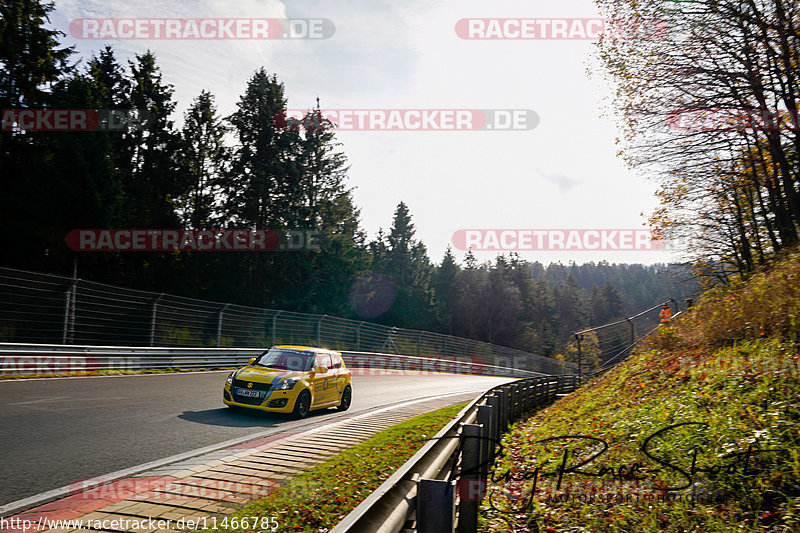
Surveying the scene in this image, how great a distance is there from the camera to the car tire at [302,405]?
11.0 meters

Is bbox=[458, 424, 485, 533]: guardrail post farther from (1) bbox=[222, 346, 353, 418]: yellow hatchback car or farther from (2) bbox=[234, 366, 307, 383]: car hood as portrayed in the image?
(2) bbox=[234, 366, 307, 383]: car hood

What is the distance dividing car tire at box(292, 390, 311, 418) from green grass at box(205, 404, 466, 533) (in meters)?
2.56

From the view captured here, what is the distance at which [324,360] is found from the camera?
502 inches

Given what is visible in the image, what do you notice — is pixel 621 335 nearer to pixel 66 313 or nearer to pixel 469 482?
pixel 469 482

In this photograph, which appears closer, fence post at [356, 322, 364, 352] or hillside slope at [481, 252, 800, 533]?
hillside slope at [481, 252, 800, 533]

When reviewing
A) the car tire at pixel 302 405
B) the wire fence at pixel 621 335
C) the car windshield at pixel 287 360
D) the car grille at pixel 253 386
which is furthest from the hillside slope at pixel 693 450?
the wire fence at pixel 621 335

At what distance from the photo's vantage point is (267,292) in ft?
147

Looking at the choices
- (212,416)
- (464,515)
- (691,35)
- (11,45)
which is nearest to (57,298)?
(212,416)

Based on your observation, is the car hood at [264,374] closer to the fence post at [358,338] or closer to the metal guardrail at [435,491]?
the metal guardrail at [435,491]

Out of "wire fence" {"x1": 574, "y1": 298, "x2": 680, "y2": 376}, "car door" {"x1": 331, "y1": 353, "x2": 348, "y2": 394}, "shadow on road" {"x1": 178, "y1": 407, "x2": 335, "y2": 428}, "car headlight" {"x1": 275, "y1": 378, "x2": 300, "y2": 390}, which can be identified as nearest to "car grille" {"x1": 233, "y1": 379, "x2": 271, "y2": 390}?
"car headlight" {"x1": 275, "y1": 378, "x2": 300, "y2": 390}

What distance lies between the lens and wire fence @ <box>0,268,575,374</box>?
14.3 meters

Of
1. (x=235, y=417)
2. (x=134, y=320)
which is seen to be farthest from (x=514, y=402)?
(x=134, y=320)

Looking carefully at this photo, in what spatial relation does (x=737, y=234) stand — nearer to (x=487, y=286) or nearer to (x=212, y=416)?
(x=212, y=416)

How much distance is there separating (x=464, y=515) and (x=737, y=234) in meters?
15.2
